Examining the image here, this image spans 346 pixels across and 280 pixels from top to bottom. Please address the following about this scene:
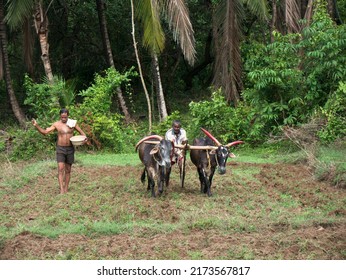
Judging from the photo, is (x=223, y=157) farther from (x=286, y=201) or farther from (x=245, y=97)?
(x=245, y=97)

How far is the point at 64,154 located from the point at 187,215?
279 centimetres

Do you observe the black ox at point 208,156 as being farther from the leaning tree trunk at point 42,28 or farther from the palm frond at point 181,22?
the leaning tree trunk at point 42,28

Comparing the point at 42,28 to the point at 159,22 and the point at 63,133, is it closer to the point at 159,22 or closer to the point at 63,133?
the point at 159,22

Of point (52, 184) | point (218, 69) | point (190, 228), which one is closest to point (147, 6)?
point (218, 69)

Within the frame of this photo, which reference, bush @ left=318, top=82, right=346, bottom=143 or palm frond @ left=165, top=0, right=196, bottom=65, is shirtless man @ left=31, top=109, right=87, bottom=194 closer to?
palm frond @ left=165, top=0, right=196, bottom=65

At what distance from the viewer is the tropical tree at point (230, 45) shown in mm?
18688

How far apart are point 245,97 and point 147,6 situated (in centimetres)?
356

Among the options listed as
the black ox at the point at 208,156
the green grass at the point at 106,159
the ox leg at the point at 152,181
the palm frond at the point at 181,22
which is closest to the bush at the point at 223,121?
the palm frond at the point at 181,22

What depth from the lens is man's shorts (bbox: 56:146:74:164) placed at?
40.5 ft

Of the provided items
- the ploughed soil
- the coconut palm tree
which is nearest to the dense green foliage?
the coconut palm tree

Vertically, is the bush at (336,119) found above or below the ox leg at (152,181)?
above

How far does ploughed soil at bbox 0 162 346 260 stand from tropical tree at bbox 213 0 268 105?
403 centimetres

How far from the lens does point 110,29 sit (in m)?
24.3

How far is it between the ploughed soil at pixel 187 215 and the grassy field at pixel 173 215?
0.05 feet
